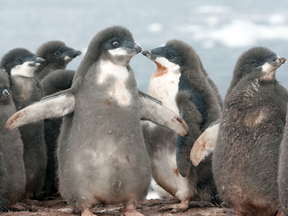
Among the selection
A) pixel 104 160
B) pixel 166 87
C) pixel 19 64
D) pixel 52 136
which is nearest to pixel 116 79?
pixel 104 160

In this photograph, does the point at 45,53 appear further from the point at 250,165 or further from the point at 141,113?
the point at 250,165

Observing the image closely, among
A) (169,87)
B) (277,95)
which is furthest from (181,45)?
(277,95)

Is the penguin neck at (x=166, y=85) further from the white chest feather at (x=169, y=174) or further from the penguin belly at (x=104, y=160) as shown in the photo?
the penguin belly at (x=104, y=160)

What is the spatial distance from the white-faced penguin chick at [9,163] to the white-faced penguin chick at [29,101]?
43cm

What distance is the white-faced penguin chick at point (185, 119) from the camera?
13.3 feet

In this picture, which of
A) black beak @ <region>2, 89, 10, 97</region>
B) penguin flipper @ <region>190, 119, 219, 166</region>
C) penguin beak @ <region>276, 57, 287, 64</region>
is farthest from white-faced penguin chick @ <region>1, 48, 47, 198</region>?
penguin beak @ <region>276, 57, 287, 64</region>

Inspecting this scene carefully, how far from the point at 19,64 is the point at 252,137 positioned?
108 inches

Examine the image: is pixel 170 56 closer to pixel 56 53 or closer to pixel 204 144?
pixel 204 144

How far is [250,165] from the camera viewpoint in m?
3.22

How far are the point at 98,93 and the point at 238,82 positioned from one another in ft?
3.57

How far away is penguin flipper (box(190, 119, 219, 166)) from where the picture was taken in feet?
12.3

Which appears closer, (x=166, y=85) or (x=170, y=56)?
(x=166, y=85)

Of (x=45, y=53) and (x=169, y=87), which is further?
(x=45, y=53)

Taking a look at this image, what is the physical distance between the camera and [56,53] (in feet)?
19.8
